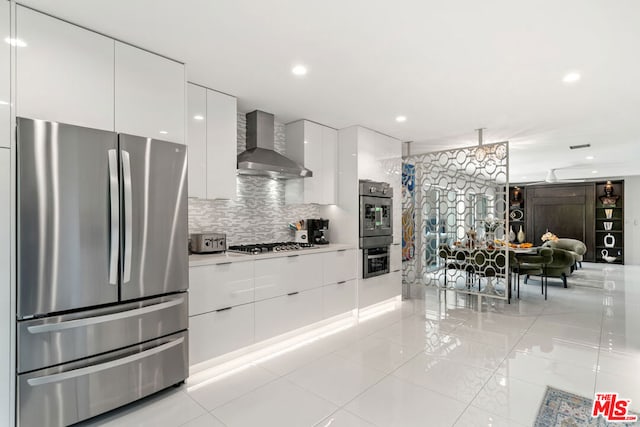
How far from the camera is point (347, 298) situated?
13.4 ft

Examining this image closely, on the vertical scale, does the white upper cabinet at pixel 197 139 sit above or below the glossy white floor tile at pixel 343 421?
above

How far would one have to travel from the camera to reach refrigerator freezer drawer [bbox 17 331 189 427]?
180cm

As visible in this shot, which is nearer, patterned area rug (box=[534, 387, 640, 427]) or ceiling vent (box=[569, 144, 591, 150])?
patterned area rug (box=[534, 387, 640, 427])

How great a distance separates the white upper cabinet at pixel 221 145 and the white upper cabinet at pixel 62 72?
977 mm

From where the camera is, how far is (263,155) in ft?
11.5

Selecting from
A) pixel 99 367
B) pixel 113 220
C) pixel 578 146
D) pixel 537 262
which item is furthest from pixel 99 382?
pixel 578 146

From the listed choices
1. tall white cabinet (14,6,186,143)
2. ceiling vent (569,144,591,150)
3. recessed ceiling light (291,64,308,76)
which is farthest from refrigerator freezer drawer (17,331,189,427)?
ceiling vent (569,144,591,150)

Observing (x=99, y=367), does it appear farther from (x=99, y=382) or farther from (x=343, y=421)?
(x=343, y=421)

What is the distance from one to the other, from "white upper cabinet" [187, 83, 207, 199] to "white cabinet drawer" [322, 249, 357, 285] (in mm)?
1603

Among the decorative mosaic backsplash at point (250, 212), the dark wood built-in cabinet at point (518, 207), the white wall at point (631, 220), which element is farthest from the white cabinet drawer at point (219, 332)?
the white wall at point (631, 220)

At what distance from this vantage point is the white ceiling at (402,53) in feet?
6.26

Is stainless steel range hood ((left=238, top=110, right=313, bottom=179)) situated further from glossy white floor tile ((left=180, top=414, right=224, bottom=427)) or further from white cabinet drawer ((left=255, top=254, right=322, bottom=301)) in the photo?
glossy white floor tile ((left=180, top=414, right=224, bottom=427))

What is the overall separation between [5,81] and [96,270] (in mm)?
1136

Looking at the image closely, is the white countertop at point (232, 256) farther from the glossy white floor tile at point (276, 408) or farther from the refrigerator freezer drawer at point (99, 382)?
the glossy white floor tile at point (276, 408)
